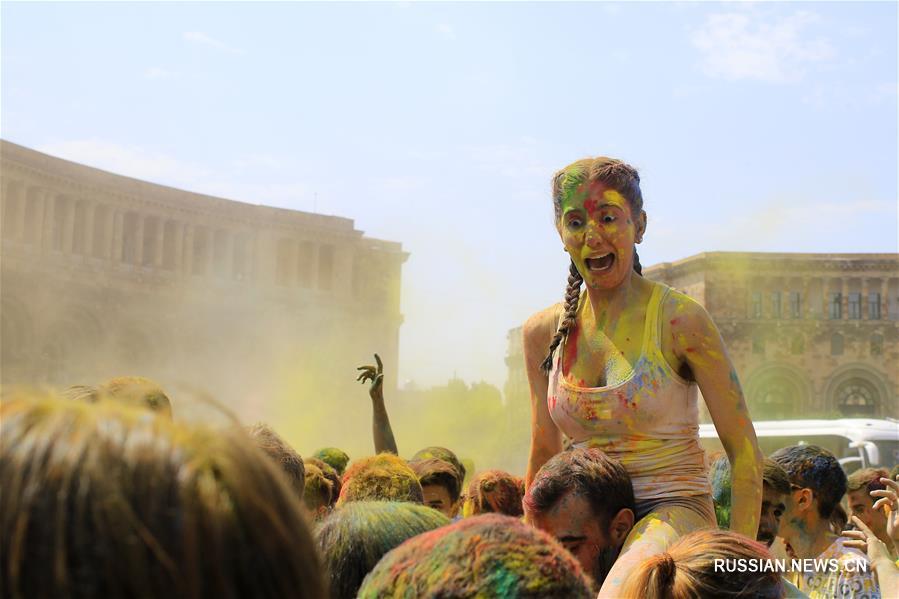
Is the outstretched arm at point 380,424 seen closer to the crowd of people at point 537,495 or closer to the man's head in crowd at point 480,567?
the crowd of people at point 537,495

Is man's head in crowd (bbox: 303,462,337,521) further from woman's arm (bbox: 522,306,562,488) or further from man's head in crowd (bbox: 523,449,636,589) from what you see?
man's head in crowd (bbox: 523,449,636,589)

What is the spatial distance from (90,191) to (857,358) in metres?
42.4

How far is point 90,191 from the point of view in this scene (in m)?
50.7

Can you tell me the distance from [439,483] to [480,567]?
199 inches

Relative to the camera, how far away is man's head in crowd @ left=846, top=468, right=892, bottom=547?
7.46 meters

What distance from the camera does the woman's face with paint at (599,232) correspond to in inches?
160

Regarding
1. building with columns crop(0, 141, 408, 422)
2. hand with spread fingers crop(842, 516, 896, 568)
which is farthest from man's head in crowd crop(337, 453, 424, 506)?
building with columns crop(0, 141, 408, 422)

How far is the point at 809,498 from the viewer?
18.4ft

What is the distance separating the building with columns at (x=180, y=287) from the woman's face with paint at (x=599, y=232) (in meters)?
41.0

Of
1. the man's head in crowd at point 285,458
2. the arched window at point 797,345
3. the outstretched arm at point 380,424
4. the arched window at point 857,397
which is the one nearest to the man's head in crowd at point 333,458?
the outstretched arm at point 380,424

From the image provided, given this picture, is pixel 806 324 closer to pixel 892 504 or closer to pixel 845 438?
pixel 845 438

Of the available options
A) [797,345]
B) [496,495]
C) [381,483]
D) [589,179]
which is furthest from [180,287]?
[589,179]

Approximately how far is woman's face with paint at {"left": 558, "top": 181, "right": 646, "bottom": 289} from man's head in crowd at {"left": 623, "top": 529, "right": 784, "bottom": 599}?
129 cm

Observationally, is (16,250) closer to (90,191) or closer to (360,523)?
(90,191)
